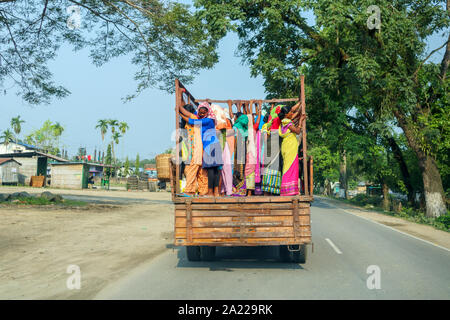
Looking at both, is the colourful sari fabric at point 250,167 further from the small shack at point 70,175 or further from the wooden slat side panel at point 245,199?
the small shack at point 70,175

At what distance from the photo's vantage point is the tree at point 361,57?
656 inches

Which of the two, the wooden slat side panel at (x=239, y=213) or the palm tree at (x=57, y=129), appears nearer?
the wooden slat side panel at (x=239, y=213)

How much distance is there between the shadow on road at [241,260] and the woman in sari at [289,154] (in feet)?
4.58

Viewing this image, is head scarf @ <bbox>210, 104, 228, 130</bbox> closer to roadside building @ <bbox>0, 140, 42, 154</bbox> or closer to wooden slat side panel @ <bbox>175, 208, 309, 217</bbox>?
wooden slat side panel @ <bbox>175, 208, 309, 217</bbox>

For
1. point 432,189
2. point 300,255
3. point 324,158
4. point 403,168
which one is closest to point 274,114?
point 300,255

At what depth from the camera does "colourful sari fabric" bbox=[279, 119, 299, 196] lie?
22.7 ft

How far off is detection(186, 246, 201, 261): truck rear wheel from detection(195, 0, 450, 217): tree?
1106cm

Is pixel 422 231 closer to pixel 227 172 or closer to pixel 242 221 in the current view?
pixel 227 172

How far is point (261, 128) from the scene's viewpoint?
7.38 m

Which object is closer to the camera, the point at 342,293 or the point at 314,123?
the point at 342,293

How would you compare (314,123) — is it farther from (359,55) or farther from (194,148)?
(194,148)

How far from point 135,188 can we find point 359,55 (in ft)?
122

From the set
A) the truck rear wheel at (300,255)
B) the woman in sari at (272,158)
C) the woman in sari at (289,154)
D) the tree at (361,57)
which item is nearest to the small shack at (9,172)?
the tree at (361,57)

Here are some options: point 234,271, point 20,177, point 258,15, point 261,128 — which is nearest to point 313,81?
point 258,15
